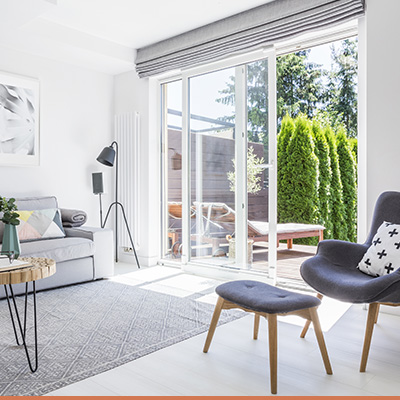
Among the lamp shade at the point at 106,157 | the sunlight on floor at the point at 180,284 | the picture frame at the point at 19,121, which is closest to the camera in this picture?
the sunlight on floor at the point at 180,284

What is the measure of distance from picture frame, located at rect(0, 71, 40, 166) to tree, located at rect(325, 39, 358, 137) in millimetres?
4279

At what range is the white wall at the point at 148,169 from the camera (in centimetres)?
470

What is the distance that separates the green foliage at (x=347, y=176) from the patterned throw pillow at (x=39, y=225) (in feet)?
13.7

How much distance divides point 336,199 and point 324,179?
1.20ft

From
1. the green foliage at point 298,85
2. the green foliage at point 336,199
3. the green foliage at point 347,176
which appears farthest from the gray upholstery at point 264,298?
the green foliage at point 298,85

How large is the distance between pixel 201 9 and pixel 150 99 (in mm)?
1385

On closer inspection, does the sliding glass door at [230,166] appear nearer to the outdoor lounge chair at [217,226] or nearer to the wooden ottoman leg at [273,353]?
the outdoor lounge chair at [217,226]

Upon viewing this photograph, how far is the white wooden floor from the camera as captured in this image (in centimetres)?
176

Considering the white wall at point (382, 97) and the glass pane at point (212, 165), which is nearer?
the white wall at point (382, 97)

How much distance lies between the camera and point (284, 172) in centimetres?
592

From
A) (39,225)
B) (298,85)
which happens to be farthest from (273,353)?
Answer: (298,85)

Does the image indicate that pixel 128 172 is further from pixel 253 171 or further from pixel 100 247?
pixel 253 171

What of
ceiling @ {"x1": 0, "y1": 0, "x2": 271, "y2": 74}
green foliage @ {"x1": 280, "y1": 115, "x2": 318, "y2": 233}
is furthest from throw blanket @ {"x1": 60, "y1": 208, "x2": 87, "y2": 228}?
green foliage @ {"x1": 280, "y1": 115, "x2": 318, "y2": 233}

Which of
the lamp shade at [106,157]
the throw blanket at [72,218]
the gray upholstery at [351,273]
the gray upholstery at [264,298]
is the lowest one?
the gray upholstery at [264,298]
